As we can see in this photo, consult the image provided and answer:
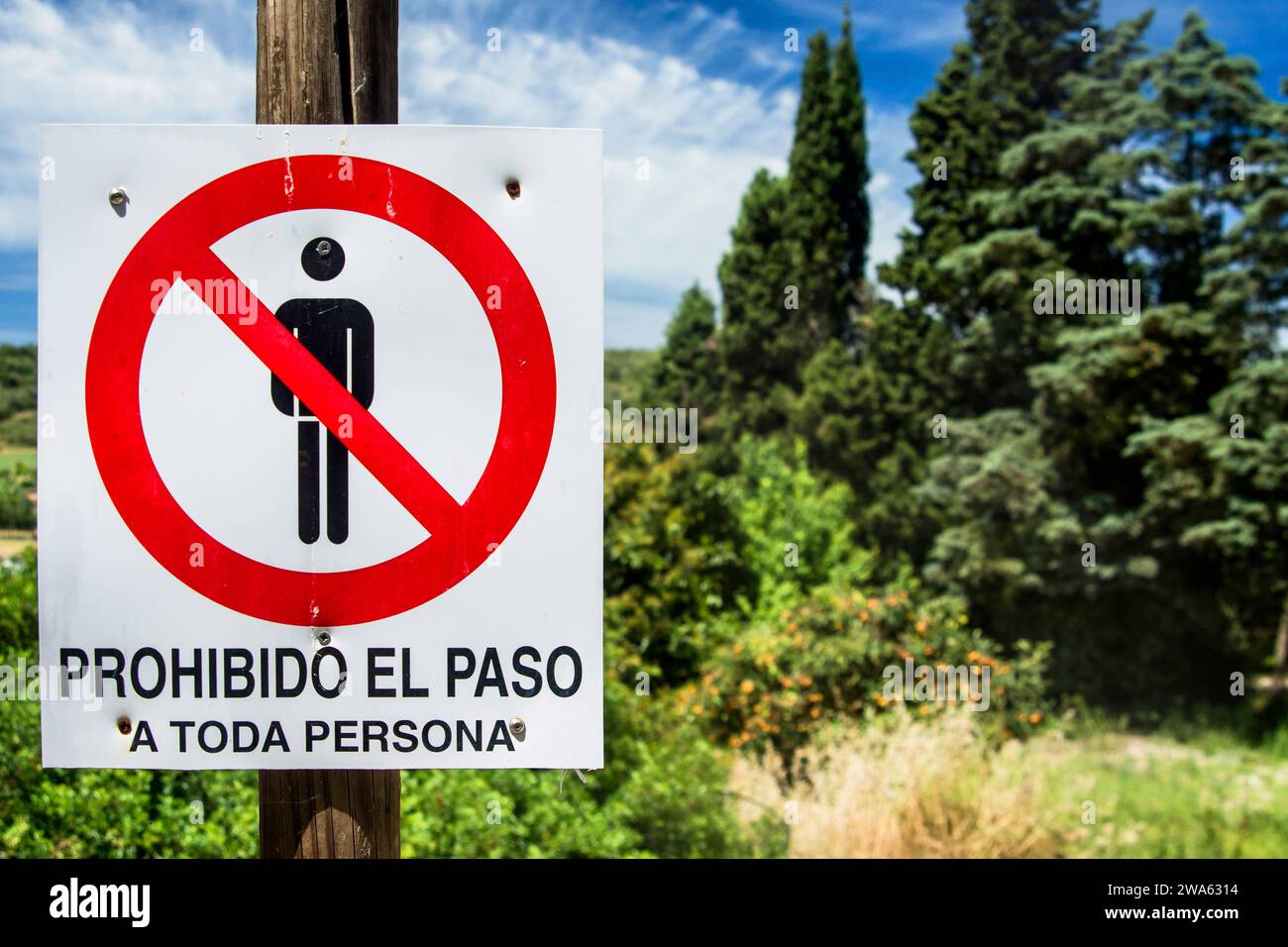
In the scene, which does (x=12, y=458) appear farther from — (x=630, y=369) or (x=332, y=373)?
(x=630, y=369)

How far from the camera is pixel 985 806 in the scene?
16.3ft

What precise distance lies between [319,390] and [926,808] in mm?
4457

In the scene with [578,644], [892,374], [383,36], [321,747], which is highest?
[892,374]

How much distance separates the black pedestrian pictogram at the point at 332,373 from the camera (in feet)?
4.83

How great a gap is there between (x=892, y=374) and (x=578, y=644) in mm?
10178

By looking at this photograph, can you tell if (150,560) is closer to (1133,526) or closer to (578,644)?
(578,644)

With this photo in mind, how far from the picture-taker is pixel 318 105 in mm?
1544

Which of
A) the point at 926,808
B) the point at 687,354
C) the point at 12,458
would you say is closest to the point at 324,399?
the point at 926,808

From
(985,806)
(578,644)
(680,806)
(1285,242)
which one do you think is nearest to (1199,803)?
(985,806)

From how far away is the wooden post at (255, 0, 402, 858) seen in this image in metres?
1.54

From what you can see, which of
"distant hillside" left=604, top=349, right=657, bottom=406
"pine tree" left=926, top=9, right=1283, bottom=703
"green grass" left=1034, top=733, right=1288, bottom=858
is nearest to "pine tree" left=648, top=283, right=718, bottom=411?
"distant hillside" left=604, top=349, right=657, bottom=406

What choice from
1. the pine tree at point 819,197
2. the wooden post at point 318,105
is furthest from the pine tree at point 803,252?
the wooden post at point 318,105

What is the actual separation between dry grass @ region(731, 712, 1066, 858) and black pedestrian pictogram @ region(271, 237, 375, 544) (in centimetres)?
408

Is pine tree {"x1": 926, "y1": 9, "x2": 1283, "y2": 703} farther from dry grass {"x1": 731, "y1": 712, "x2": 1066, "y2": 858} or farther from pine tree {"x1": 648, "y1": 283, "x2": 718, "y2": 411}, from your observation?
pine tree {"x1": 648, "y1": 283, "x2": 718, "y2": 411}
